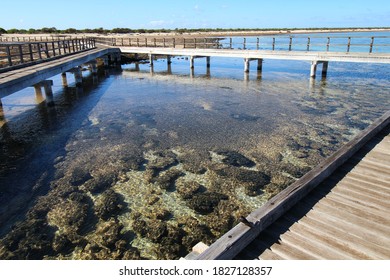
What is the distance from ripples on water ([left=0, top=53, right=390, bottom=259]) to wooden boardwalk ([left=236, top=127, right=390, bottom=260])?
84.2 inches

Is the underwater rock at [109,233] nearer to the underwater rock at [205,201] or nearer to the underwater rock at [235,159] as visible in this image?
the underwater rock at [205,201]

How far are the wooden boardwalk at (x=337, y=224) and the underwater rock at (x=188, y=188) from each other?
329 centimetres

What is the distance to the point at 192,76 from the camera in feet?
83.1

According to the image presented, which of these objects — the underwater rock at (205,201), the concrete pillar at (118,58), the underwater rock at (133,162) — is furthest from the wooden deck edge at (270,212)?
the concrete pillar at (118,58)

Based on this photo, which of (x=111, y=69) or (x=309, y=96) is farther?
(x=111, y=69)

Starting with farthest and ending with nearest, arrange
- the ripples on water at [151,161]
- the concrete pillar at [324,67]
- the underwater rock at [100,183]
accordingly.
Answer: the concrete pillar at [324,67] < the underwater rock at [100,183] < the ripples on water at [151,161]

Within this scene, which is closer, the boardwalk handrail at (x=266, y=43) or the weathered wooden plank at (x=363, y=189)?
the weathered wooden plank at (x=363, y=189)

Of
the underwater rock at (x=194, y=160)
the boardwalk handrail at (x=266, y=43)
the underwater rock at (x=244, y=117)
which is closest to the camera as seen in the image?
the underwater rock at (x=194, y=160)

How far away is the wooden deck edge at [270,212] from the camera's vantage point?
341 cm

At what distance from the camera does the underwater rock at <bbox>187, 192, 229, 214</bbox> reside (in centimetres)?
675

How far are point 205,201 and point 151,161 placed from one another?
2.84 m
